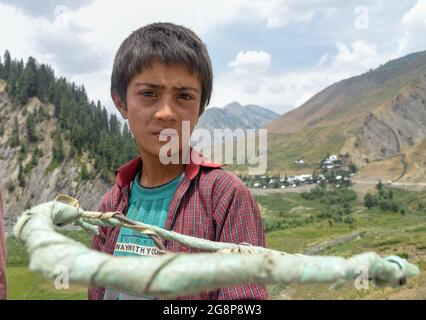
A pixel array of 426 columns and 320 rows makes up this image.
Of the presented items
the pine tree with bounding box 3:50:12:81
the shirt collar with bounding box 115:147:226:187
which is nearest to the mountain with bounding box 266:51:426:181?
the pine tree with bounding box 3:50:12:81

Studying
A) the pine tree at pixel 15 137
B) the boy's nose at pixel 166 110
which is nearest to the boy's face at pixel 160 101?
the boy's nose at pixel 166 110

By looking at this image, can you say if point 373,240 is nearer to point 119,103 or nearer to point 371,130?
point 119,103

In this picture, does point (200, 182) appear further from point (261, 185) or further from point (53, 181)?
point (261, 185)

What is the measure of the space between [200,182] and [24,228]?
852mm

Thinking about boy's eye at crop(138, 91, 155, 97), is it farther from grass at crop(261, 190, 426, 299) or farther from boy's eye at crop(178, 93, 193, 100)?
grass at crop(261, 190, 426, 299)

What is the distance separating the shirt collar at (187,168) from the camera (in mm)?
1647

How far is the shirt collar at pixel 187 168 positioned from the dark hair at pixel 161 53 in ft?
0.86

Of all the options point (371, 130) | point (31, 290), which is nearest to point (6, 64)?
point (31, 290)

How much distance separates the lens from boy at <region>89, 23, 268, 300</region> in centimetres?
148

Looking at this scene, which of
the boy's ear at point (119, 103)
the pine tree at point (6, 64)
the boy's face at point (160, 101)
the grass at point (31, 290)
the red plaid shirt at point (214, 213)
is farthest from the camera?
the pine tree at point (6, 64)

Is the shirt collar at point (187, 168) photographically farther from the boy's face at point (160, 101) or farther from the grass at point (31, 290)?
the grass at point (31, 290)

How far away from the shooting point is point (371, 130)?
105312 millimetres

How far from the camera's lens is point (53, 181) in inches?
2512
